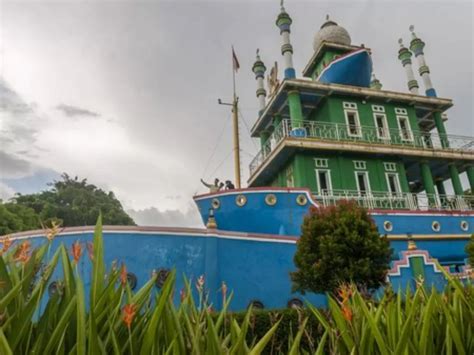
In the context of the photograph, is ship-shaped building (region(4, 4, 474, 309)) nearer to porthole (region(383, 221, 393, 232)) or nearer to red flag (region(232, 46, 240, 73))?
porthole (region(383, 221, 393, 232))

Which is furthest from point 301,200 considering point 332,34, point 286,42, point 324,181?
point 332,34

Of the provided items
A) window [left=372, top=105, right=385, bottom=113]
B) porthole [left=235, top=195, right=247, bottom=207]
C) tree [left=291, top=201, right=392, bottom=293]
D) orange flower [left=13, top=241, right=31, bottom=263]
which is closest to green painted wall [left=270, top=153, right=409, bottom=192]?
window [left=372, top=105, right=385, bottom=113]

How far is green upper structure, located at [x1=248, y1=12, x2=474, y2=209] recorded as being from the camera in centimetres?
1572

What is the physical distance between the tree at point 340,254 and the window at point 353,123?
891 centimetres

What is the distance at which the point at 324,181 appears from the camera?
1606 cm

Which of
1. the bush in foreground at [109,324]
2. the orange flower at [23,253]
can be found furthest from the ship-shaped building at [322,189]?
the orange flower at [23,253]

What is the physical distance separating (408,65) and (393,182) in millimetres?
10948

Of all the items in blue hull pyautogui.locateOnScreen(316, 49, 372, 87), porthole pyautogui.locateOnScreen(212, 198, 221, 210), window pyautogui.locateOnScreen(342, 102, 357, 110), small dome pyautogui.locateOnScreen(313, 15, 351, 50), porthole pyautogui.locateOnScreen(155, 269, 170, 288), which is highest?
small dome pyautogui.locateOnScreen(313, 15, 351, 50)

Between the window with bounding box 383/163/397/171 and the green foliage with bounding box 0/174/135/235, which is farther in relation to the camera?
the green foliage with bounding box 0/174/135/235

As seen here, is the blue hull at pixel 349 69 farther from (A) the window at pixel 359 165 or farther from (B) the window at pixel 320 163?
(B) the window at pixel 320 163

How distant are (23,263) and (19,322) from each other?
0.44 m

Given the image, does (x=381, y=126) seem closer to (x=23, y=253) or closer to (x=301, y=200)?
(x=301, y=200)

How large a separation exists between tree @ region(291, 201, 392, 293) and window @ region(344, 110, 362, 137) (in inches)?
351

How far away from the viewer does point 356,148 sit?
626 inches
